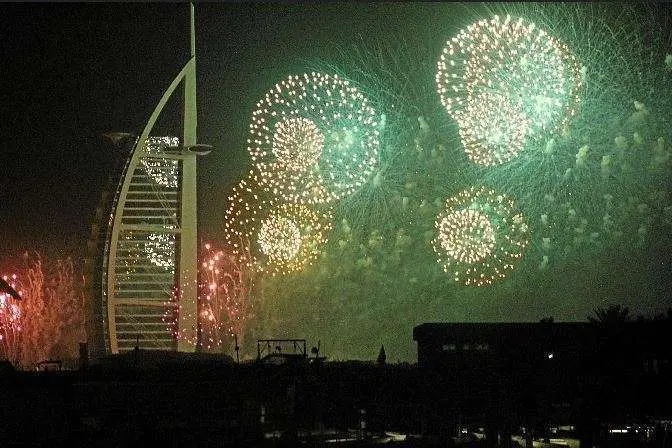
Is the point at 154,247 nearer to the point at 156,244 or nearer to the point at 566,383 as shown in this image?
the point at 156,244

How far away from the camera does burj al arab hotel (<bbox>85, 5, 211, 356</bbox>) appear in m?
44.9

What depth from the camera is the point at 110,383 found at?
22922 millimetres

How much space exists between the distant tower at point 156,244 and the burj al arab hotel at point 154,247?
0.12 ft

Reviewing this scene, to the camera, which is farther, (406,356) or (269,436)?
(406,356)

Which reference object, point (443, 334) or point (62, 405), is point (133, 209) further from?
point (62, 405)

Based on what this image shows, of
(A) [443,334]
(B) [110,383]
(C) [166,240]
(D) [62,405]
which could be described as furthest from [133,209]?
(D) [62,405]

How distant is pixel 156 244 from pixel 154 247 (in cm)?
16

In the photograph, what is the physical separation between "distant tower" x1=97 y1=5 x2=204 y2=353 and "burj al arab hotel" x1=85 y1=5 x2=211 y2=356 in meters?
0.04

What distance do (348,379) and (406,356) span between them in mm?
25210

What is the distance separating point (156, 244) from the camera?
47406 mm

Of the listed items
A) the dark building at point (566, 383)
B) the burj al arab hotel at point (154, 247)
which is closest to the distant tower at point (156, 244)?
the burj al arab hotel at point (154, 247)

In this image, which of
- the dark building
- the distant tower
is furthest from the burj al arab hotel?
the dark building

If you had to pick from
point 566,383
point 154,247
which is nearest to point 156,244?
point 154,247

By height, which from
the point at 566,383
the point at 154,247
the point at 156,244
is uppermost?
the point at 156,244
